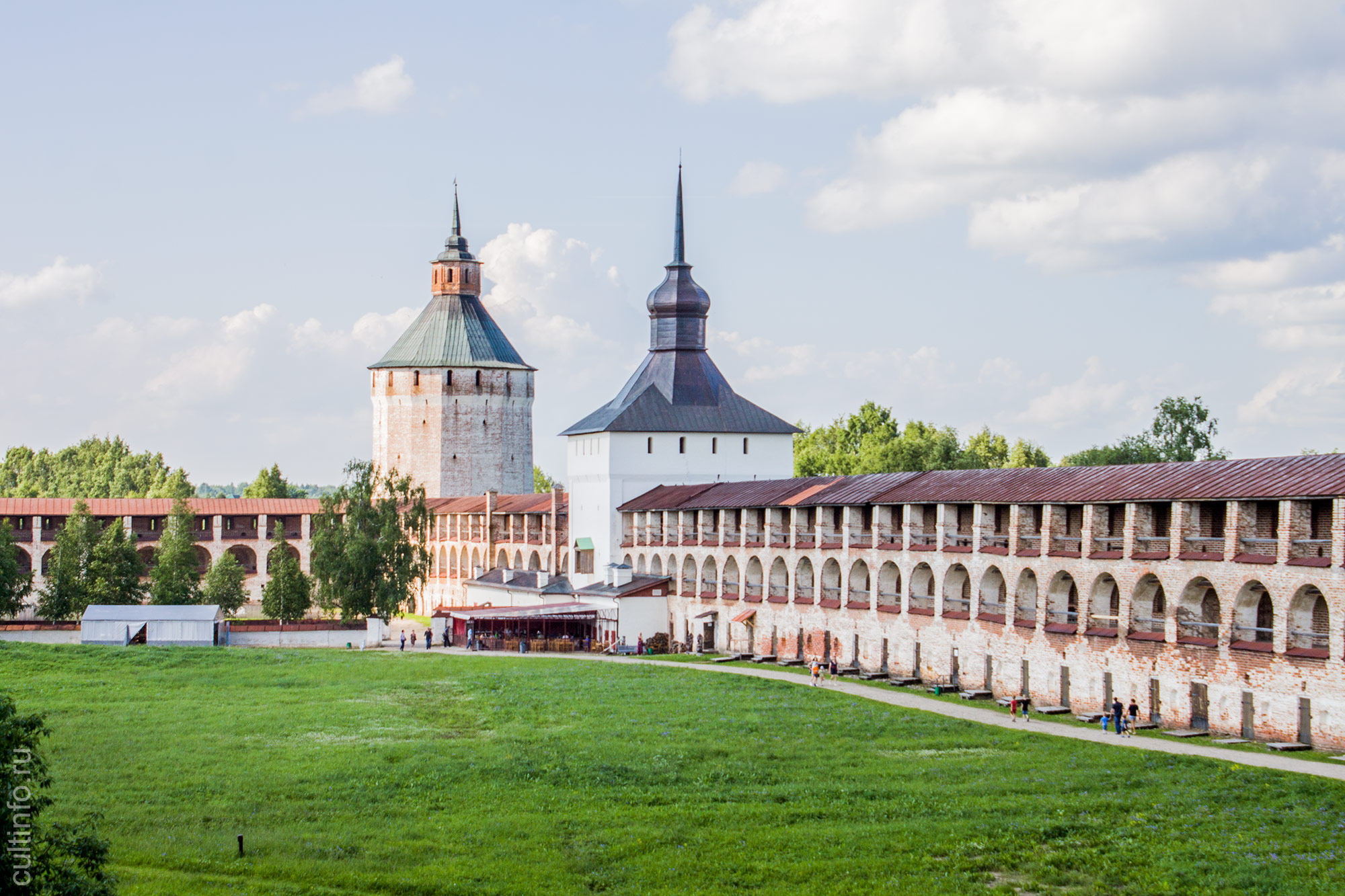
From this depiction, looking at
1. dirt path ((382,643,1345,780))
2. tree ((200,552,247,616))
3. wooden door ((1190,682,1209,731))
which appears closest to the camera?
dirt path ((382,643,1345,780))

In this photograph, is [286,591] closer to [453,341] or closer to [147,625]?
[147,625]

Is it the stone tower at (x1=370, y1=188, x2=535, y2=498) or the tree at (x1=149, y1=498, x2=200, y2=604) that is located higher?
the stone tower at (x1=370, y1=188, x2=535, y2=498)

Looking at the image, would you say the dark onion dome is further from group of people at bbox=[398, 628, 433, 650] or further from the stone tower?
the stone tower

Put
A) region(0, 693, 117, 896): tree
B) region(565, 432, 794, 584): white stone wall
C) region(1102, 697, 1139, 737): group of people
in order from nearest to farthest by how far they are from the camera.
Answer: region(0, 693, 117, 896): tree, region(1102, 697, 1139, 737): group of people, region(565, 432, 794, 584): white stone wall

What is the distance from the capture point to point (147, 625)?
196 feet

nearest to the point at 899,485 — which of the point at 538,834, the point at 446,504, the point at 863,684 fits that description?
the point at 863,684

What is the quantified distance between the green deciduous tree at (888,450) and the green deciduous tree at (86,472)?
5555 centimetres

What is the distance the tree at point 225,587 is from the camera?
6994 centimetres

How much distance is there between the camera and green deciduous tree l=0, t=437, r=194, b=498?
429 ft

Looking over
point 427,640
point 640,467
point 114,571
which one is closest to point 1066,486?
point 427,640

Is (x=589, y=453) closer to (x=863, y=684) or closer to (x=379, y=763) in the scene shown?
(x=863, y=684)

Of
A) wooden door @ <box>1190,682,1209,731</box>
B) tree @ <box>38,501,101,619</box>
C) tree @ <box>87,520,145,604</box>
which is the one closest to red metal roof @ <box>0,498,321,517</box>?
tree @ <box>38,501,101,619</box>

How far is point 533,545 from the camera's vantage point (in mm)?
82312

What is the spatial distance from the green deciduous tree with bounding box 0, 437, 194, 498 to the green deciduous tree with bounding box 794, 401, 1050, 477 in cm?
5555
